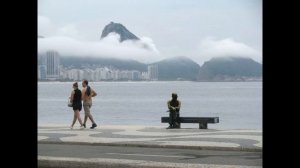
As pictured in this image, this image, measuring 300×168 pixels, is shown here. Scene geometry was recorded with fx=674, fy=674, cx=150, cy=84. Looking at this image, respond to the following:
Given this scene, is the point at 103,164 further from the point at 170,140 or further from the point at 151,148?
the point at 170,140

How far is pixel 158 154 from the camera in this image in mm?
13320

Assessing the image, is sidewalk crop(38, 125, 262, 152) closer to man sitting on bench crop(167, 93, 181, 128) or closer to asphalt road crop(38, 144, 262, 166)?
asphalt road crop(38, 144, 262, 166)

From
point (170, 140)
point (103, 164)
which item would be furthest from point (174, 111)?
point (103, 164)

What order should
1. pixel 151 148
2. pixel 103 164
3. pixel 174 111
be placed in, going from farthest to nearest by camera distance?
pixel 174 111, pixel 151 148, pixel 103 164

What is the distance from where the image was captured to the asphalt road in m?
12.0

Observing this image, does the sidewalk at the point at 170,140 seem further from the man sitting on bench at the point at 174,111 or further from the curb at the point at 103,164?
the curb at the point at 103,164

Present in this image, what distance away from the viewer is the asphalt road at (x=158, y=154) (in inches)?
472

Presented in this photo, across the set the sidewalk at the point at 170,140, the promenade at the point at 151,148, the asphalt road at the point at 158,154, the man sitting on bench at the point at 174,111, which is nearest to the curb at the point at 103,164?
the promenade at the point at 151,148

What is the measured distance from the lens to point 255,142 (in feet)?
52.1
